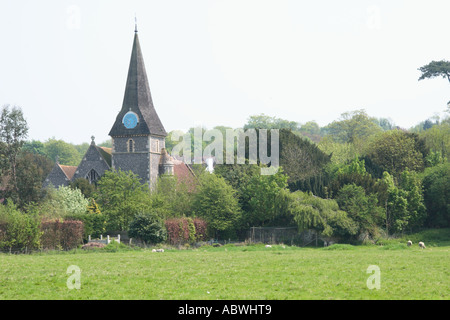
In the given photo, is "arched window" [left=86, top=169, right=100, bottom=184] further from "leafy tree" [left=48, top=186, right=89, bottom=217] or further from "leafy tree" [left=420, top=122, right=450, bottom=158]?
"leafy tree" [left=420, top=122, right=450, bottom=158]

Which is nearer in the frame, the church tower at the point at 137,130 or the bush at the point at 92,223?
the bush at the point at 92,223

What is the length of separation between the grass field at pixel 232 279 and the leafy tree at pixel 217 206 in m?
21.0

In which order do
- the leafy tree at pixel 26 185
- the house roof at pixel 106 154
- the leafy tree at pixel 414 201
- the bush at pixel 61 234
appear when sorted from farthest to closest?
the house roof at pixel 106 154
the leafy tree at pixel 26 185
the leafy tree at pixel 414 201
the bush at pixel 61 234

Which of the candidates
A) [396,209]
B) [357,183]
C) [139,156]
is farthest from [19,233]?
[139,156]

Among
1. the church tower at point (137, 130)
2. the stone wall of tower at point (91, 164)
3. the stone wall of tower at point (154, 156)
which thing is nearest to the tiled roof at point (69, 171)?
the stone wall of tower at point (91, 164)

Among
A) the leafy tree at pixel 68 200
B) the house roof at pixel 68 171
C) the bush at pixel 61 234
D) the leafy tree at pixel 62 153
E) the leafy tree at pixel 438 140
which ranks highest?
the leafy tree at pixel 62 153

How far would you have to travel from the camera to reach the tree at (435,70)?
73188mm

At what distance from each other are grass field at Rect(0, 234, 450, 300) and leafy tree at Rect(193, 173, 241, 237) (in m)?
21.0

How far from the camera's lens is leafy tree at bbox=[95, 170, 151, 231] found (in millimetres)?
53188

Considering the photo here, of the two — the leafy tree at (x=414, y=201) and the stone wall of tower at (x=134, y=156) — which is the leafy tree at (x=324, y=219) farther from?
the stone wall of tower at (x=134, y=156)

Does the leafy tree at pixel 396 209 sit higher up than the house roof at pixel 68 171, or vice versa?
the house roof at pixel 68 171
